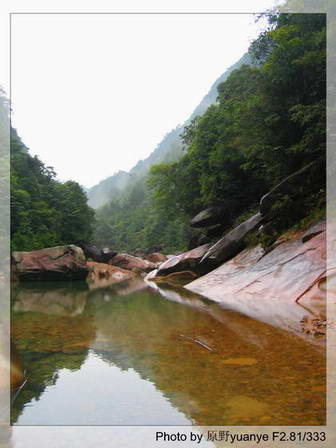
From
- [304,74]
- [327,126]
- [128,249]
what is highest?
[304,74]

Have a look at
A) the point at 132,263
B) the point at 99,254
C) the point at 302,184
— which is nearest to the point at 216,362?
the point at 302,184

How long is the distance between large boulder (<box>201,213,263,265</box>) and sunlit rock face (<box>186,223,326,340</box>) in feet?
10.1

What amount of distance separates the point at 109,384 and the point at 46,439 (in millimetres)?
1422

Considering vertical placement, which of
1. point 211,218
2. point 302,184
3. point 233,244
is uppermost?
point 302,184

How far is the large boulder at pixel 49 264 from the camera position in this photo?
2659 centimetres

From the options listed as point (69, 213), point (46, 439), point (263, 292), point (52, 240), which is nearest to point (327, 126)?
point (263, 292)

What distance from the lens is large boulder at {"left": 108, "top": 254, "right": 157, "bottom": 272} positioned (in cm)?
4196

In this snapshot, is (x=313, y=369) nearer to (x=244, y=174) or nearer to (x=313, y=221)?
(x=313, y=221)

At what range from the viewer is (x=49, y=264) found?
27062 mm

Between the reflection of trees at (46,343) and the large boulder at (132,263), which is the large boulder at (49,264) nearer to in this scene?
the large boulder at (132,263)

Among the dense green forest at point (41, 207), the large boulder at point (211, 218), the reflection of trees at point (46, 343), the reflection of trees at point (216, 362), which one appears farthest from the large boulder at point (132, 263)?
the reflection of trees at point (216, 362)

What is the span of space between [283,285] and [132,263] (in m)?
34.8

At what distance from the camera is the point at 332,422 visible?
3.05m

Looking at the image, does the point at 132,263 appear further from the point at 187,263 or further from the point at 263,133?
the point at 263,133
